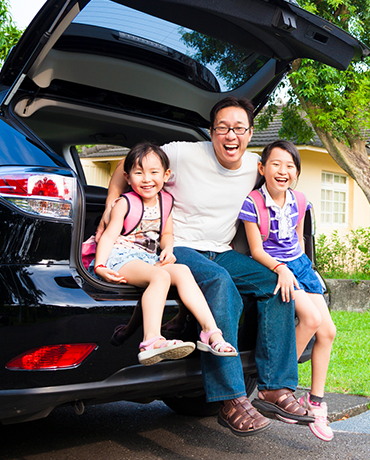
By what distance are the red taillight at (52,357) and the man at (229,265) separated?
1.88 ft

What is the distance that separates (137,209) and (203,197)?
1.22 ft

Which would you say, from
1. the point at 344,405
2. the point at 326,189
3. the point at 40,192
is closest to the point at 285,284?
the point at 40,192

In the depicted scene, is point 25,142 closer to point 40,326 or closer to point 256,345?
point 40,326

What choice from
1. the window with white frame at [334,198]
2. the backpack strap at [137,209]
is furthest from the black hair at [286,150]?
the window with white frame at [334,198]

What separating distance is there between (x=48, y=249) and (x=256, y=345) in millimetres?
1069

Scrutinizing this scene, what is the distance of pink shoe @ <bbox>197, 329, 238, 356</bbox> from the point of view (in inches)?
81.7

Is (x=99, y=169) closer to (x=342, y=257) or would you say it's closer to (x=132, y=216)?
(x=342, y=257)

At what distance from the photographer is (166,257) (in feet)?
8.16

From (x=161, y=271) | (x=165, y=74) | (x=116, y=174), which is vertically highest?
(x=165, y=74)

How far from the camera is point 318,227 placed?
13727 millimetres

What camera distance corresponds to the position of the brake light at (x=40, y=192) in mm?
1950

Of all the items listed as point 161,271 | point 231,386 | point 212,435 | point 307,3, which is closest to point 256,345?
point 231,386

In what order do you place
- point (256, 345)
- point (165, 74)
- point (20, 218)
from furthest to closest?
point (165, 74) → point (256, 345) → point (20, 218)

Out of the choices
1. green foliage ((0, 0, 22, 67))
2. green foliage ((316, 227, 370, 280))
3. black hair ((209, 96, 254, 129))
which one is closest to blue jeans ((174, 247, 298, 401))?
black hair ((209, 96, 254, 129))
